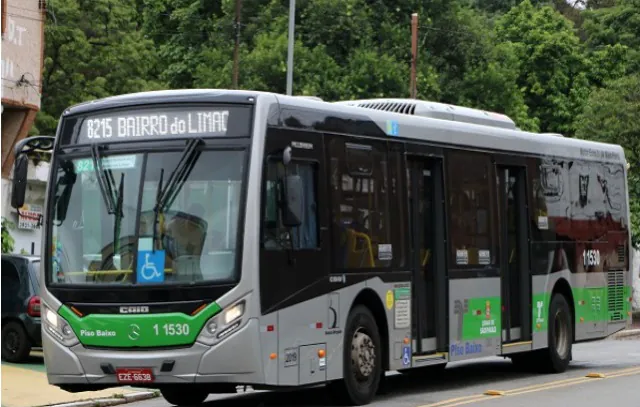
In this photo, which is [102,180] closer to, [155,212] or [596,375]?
[155,212]

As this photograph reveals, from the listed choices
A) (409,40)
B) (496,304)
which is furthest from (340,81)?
(496,304)

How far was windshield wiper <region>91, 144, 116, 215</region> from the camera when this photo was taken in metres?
13.5

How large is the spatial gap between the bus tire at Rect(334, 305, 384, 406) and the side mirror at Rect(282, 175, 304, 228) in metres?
1.64

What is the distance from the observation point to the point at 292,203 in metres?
13.5

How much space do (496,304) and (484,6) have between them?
56.0m

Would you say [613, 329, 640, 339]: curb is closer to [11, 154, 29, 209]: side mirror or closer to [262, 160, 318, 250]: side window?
[262, 160, 318, 250]: side window

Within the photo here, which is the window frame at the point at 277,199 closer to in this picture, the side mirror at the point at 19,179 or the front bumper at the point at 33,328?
the side mirror at the point at 19,179

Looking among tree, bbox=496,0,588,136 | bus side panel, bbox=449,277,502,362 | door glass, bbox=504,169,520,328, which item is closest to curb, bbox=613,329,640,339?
door glass, bbox=504,169,520,328

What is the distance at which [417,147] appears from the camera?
16.5 metres

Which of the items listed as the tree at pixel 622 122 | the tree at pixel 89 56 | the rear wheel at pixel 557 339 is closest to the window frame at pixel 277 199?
the rear wheel at pixel 557 339

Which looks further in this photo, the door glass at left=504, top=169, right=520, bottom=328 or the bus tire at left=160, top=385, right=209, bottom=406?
the door glass at left=504, top=169, right=520, bottom=328

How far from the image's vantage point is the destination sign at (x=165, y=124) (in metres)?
13.5

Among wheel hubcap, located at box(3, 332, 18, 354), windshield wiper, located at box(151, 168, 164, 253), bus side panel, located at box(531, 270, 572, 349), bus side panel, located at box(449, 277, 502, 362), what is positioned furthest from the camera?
wheel hubcap, located at box(3, 332, 18, 354)

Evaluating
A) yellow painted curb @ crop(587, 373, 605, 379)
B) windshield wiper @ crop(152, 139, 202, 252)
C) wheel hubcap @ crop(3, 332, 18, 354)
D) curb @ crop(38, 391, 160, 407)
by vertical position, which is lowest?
curb @ crop(38, 391, 160, 407)
